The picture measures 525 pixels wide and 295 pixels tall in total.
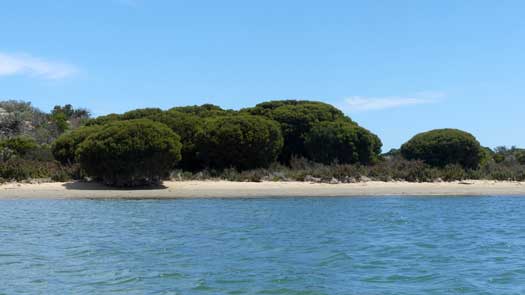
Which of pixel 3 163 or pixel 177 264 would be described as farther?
pixel 3 163

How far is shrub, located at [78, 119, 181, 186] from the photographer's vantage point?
3081cm

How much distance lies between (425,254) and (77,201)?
56.2 feet

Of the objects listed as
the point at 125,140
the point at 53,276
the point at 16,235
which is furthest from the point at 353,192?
the point at 53,276

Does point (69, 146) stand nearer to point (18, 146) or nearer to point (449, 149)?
point (18, 146)

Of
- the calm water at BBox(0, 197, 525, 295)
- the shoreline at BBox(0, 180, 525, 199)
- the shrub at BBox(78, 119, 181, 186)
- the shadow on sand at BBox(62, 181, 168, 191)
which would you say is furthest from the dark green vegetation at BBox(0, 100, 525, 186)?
the calm water at BBox(0, 197, 525, 295)

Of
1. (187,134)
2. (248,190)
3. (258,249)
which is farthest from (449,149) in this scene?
(258,249)

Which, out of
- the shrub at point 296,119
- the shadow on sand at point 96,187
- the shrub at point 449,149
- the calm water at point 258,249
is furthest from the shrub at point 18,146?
the shrub at point 449,149

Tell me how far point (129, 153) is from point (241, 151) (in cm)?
828

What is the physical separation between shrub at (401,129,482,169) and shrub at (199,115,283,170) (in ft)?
35.6

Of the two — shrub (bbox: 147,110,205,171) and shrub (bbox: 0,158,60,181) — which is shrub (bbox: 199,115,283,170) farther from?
shrub (bbox: 0,158,60,181)

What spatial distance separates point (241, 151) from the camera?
1462 inches

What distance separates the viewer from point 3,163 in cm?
3412

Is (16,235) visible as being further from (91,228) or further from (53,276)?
(53,276)

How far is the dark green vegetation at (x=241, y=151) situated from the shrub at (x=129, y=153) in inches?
1.9
